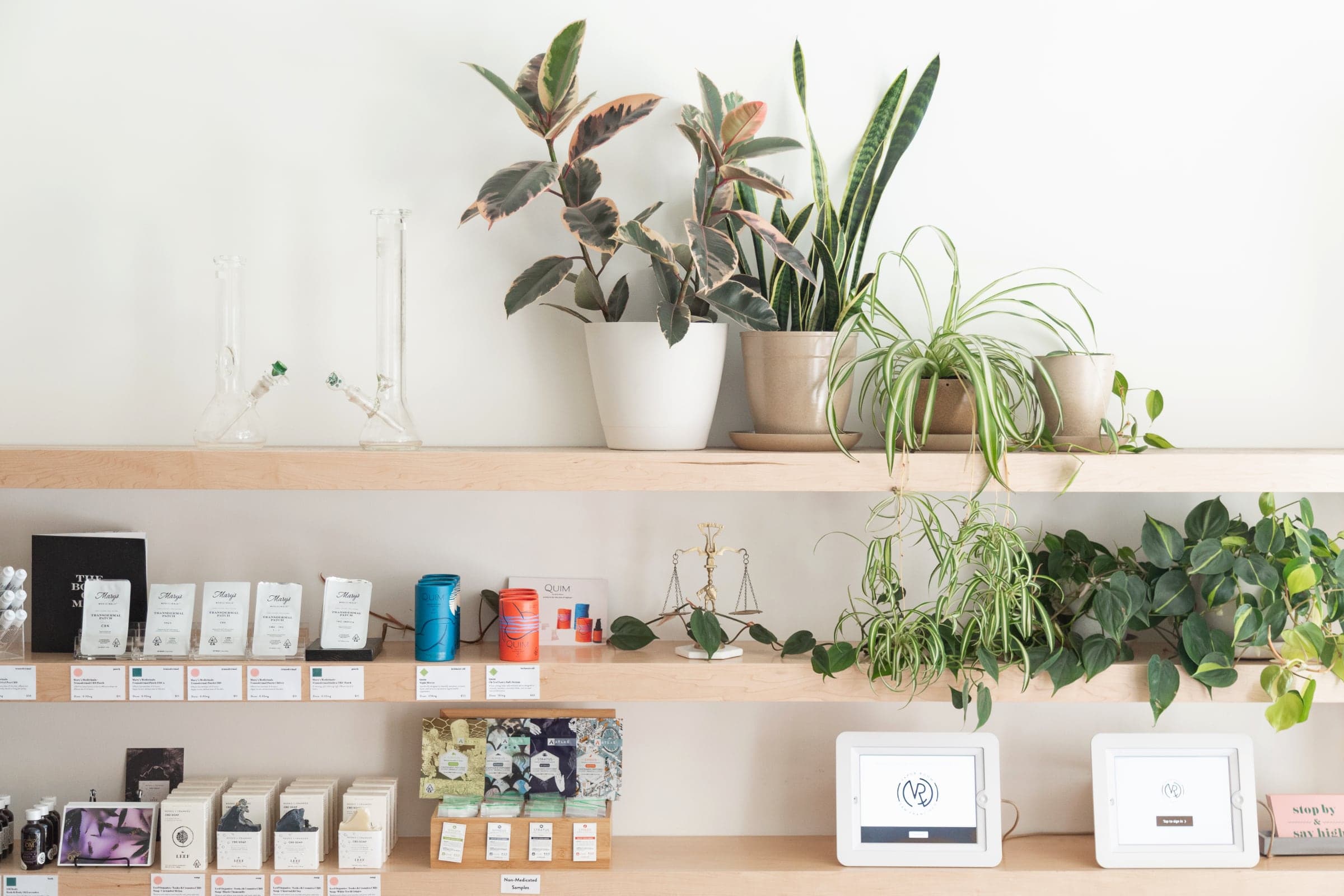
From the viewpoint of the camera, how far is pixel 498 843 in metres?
1.57

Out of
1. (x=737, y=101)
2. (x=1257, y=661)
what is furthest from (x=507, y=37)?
(x=1257, y=661)

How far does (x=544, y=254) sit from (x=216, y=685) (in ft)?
3.01

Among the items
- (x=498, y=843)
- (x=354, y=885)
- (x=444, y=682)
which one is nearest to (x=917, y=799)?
(x=498, y=843)

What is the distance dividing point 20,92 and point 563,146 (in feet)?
3.21

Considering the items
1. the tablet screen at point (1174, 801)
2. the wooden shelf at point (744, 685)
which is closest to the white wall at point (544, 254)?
the tablet screen at point (1174, 801)

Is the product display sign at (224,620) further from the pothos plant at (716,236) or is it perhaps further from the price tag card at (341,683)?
the pothos plant at (716,236)

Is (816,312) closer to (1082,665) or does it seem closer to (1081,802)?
(1082,665)

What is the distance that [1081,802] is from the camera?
1.80 metres

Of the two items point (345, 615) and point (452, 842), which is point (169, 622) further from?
point (452, 842)

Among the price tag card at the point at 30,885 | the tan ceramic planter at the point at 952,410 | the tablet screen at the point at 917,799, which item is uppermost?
the tan ceramic planter at the point at 952,410

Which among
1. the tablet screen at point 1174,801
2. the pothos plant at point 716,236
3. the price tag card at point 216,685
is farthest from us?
the tablet screen at point 1174,801

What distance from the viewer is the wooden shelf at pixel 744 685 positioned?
1.53 m

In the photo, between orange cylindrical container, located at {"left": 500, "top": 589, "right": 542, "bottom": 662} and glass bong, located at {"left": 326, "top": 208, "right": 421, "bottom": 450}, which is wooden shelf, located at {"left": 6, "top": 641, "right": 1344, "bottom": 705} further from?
glass bong, located at {"left": 326, "top": 208, "right": 421, "bottom": 450}

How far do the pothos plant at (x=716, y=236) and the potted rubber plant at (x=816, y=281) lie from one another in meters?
0.04
